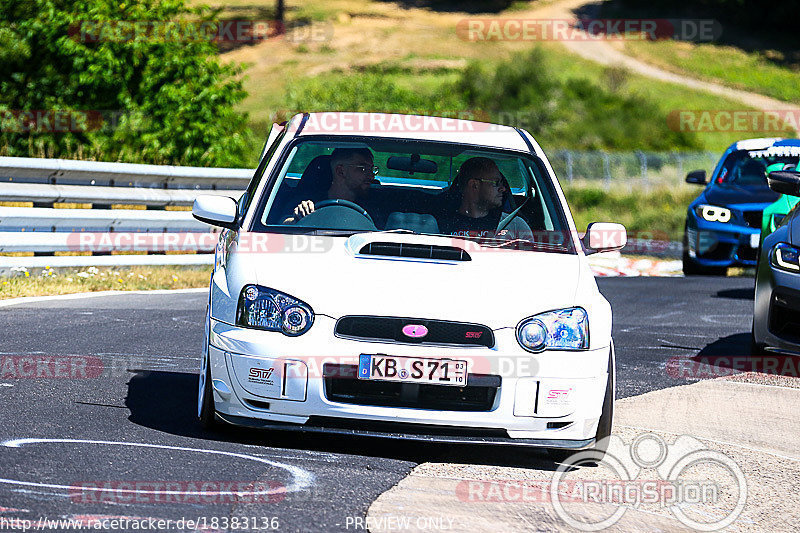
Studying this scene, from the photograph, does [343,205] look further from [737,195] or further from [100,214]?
[737,195]

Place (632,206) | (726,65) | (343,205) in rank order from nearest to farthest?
1. (343,205)
2. (632,206)
3. (726,65)

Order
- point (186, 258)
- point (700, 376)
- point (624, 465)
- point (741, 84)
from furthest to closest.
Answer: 1. point (741, 84)
2. point (186, 258)
3. point (700, 376)
4. point (624, 465)

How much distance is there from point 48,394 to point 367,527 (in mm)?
2761

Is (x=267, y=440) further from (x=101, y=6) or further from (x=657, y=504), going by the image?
(x=101, y=6)

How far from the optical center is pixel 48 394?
267 inches

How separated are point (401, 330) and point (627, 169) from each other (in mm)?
37287

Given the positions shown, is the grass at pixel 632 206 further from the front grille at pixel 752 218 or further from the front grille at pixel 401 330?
the front grille at pixel 401 330

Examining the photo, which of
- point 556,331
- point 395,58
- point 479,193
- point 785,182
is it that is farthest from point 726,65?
point 556,331

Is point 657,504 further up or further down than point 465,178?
further down

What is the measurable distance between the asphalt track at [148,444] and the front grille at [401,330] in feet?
1.82

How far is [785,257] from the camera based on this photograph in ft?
29.6

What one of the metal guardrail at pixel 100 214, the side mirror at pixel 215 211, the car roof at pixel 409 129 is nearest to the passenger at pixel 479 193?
the car roof at pixel 409 129

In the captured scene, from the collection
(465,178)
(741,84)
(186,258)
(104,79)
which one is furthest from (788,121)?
(465,178)

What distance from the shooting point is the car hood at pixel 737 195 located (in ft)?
54.5
